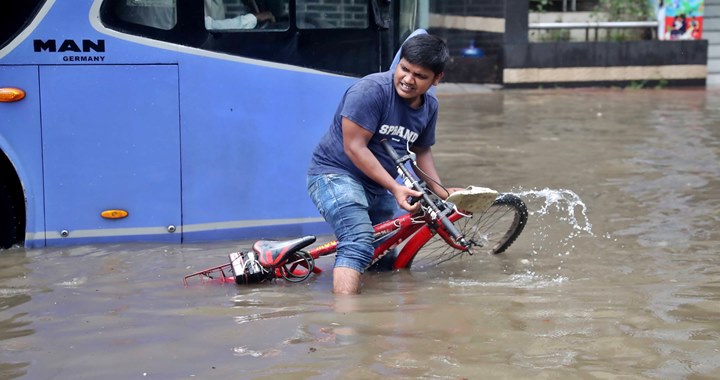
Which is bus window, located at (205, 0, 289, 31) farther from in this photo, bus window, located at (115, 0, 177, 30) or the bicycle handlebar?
the bicycle handlebar

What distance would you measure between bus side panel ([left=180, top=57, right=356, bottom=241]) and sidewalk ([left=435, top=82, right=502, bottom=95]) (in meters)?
10.9

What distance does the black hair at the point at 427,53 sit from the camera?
205 inches

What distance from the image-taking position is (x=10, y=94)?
6484mm

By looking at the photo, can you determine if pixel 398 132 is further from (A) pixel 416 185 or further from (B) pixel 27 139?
(B) pixel 27 139

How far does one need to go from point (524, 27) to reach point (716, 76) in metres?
4.01

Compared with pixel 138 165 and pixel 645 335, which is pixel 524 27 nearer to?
pixel 138 165

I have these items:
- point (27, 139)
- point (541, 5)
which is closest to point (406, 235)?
point (27, 139)

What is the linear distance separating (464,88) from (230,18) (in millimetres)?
12212

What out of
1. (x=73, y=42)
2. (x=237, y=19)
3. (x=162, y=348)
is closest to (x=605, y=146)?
(x=237, y=19)

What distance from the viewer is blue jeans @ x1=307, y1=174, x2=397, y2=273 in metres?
5.43

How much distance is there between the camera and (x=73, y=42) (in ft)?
21.3

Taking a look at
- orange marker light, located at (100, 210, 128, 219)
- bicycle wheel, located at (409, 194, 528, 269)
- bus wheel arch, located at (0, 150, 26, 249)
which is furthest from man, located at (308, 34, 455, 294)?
bus wheel arch, located at (0, 150, 26, 249)

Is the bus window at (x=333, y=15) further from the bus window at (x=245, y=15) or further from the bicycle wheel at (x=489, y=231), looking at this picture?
the bicycle wheel at (x=489, y=231)

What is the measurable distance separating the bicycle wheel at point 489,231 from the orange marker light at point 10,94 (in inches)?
106
